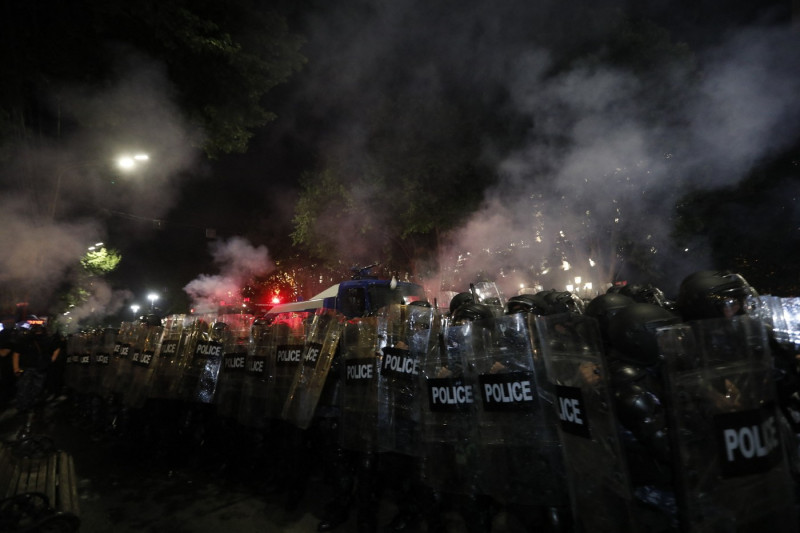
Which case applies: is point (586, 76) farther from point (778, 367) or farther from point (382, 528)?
point (382, 528)

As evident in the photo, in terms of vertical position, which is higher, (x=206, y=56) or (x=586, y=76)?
(x=586, y=76)

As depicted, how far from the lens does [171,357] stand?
19.6ft

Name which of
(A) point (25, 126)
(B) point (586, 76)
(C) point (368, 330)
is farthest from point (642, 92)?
(A) point (25, 126)

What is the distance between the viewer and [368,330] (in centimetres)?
370

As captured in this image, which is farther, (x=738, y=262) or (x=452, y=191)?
(x=452, y=191)

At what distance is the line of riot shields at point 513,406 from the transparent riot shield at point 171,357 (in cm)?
23

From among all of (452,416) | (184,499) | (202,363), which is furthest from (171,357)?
(452,416)

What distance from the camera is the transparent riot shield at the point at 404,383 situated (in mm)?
3221

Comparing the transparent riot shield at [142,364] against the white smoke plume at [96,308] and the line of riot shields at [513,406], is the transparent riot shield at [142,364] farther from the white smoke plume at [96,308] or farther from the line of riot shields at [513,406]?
the white smoke plume at [96,308]

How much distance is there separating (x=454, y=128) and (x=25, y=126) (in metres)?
9.13

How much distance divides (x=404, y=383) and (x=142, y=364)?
16.9 ft

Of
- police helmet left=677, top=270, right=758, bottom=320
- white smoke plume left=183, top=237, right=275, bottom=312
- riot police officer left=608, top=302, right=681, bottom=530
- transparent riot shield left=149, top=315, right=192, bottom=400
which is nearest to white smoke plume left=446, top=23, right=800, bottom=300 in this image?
police helmet left=677, top=270, right=758, bottom=320

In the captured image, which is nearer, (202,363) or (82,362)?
(202,363)

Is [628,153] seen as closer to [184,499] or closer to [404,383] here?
[404,383]
